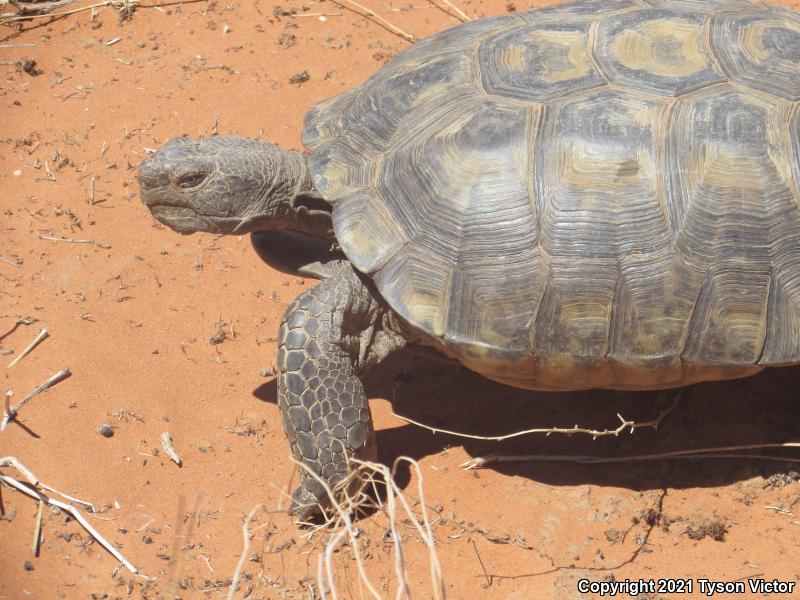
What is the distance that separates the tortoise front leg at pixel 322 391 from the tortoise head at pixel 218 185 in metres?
0.61

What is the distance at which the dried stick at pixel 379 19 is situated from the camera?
22.8 ft

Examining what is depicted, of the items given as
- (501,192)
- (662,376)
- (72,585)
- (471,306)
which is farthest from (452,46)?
(72,585)

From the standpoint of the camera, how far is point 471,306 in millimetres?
3840

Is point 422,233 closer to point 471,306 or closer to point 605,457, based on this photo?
point 471,306

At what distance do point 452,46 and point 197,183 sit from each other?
4.86ft

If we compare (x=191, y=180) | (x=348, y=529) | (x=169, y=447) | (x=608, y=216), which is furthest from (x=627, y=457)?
(x=191, y=180)

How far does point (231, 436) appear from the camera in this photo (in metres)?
4.60

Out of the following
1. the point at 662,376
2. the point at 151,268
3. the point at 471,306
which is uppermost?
the point at 471,306

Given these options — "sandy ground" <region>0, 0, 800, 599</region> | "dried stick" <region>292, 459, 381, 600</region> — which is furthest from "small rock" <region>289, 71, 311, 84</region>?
"dried stick" <region>292, 459, 381, 600</region>

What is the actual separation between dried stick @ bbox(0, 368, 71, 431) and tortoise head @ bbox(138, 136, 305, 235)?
1.11m

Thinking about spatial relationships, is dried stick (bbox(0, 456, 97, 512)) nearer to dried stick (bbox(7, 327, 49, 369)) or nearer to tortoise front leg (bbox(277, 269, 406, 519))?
dried stick (bbox(7, 327, 49, 369))

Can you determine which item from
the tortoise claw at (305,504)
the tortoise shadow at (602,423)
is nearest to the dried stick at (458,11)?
the tortoise shadow at (602,423)

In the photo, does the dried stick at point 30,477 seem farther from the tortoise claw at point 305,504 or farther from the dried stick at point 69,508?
the tortoise claw at point 305,504

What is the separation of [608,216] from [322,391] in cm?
152
